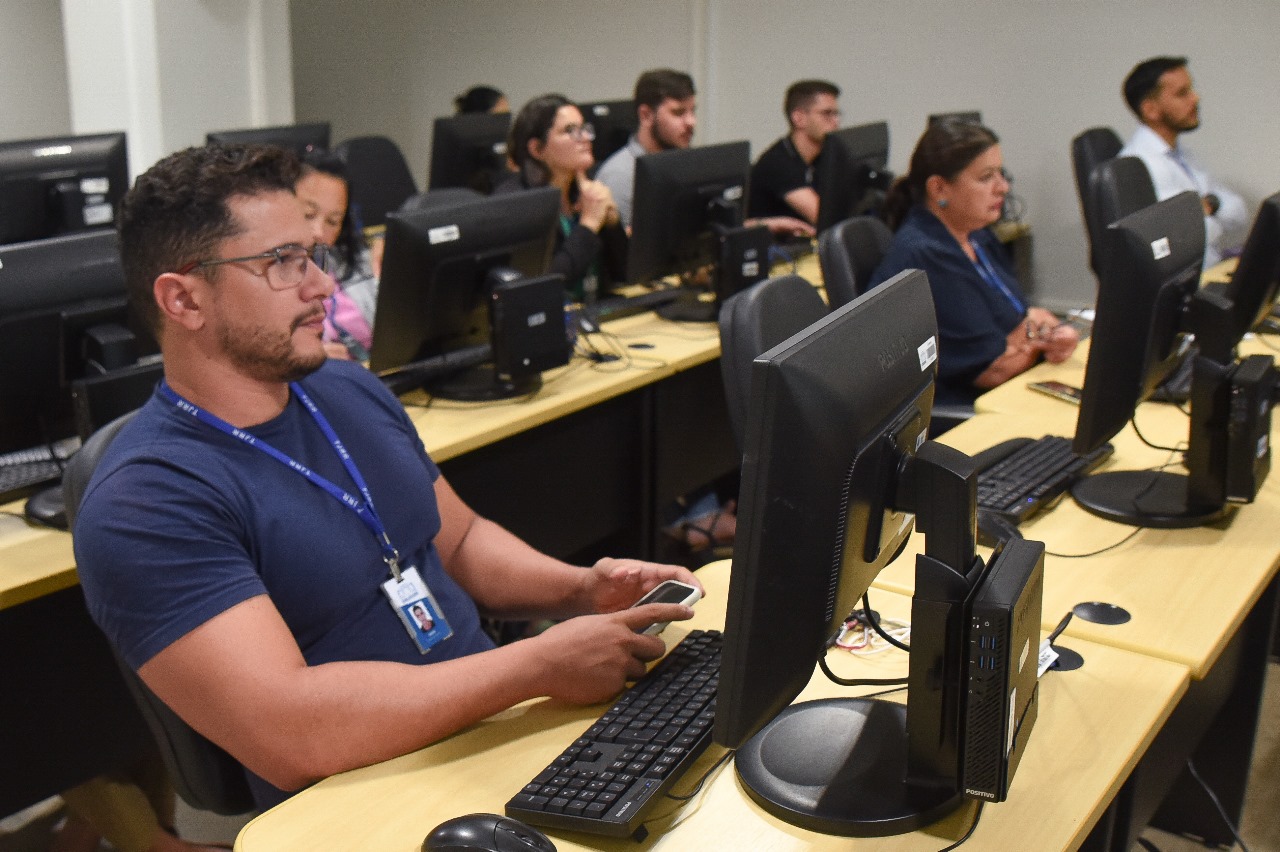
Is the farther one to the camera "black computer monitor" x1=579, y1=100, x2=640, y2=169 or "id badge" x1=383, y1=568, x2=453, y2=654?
"black computer monitor" x1=579, y1=100, x2=640, y2=169

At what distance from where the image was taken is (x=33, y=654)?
1.84 m

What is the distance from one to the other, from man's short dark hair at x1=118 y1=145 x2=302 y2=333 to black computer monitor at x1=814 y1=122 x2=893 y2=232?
2781 millimetres

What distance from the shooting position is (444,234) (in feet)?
7.99

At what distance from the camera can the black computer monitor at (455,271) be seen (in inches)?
95.2

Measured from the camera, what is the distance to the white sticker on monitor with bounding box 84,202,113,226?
2.79 meters

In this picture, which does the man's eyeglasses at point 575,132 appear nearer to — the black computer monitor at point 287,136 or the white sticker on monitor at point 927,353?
the black computer monitor at point 287,136

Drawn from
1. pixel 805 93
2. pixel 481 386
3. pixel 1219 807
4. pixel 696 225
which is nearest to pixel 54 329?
pixel 481 386

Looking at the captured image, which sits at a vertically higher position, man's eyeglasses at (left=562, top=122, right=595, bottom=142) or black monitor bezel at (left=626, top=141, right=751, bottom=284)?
man's eyeglasses at (left=562, top=122, right=595, bottom=142)

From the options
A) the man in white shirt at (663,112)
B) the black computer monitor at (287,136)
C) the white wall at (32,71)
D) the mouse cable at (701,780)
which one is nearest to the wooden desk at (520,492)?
the mouse cable at (701,780)

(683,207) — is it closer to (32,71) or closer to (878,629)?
(878,629)

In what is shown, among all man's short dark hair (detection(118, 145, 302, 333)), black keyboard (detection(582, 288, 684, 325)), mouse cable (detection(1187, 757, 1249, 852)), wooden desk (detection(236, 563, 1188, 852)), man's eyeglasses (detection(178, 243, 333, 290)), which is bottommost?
mouse cable (detection(1187, 757, 1249, 852))

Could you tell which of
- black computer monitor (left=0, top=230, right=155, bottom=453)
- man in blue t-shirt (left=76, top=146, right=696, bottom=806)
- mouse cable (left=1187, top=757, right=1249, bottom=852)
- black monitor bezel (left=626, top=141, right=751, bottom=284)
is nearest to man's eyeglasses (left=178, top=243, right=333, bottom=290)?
man in blue t-shirt (left=76, top=146, right=696, bottom=806)

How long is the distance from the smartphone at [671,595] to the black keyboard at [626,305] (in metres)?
1.78

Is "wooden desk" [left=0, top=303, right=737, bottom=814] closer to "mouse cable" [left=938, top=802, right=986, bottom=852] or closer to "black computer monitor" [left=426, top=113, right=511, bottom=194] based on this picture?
"mouse cable" [left=938, top=802, right=986, bottom=852]
